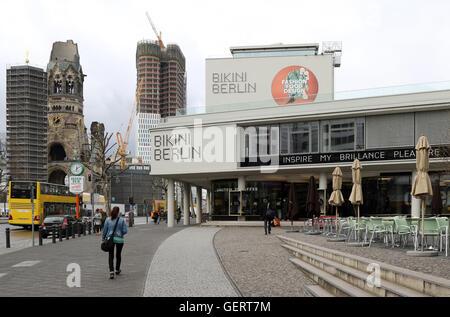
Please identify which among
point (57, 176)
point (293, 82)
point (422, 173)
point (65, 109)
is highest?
point (65, 109)

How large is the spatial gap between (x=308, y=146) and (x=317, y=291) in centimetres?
2420

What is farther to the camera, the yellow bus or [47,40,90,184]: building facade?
[47,40,90,184]: building facade

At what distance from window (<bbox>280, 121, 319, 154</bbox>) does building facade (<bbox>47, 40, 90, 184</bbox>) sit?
87.0 m

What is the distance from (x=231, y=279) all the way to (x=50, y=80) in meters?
119

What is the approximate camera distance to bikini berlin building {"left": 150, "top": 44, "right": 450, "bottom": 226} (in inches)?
1120

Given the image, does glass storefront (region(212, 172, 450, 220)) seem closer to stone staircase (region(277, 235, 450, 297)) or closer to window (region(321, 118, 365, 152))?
window (region(321, 118, 365, 152))

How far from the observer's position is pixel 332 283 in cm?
816

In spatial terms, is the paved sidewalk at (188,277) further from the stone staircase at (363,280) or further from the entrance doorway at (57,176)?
the entrance doorway at (57,176)

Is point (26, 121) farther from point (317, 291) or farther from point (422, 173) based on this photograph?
point (317, 291)

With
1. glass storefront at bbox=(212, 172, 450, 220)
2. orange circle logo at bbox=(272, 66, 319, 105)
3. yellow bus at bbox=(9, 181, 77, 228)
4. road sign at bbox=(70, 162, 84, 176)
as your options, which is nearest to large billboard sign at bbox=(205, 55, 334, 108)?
orange circle logo at bbox=(272, 66, 319, 105)

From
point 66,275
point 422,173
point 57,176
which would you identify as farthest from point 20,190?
point 57,176

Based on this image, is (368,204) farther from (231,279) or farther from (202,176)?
(231,279)
